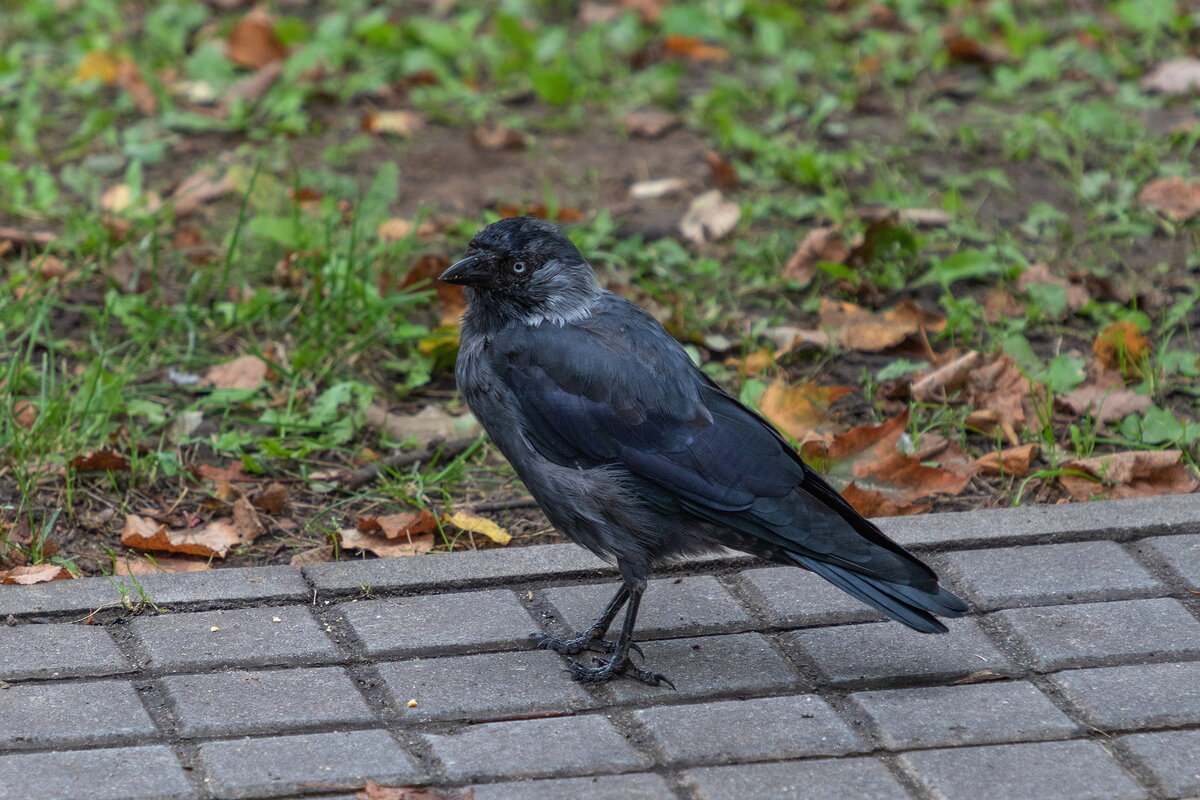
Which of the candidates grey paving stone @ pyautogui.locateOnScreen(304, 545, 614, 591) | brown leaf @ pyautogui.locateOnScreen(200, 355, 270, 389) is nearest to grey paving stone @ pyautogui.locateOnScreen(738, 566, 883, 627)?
grey paving stone @ pyautogui.locateOnScreen(304, 545, 614, 591)

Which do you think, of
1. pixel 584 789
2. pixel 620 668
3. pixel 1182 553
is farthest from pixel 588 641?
pixel 1182 553

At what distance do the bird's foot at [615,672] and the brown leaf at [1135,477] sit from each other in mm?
1480

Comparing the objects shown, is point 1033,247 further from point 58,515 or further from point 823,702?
point 58,515

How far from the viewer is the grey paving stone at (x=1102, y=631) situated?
10.1 feet

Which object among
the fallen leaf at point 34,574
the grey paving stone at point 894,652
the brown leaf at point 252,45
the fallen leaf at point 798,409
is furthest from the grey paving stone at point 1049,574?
the brown leaf at point 252,45

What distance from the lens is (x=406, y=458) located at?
163 inches

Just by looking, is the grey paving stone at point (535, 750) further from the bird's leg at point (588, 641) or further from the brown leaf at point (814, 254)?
the brown leaf at point (814, 254)

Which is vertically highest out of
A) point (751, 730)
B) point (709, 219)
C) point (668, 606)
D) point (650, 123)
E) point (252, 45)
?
point (252, 45)

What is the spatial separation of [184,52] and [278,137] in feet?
4.44

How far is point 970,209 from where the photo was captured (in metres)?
5.63

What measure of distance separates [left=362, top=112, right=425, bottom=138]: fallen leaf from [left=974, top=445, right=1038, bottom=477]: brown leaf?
3.48 metres

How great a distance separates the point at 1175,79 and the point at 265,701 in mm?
5663

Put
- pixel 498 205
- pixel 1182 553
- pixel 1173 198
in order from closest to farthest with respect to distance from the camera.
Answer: pixel 1182 553, pixel 1173 198, pixel 498 205

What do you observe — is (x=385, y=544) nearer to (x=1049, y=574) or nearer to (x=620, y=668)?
(x=620, y=668)
